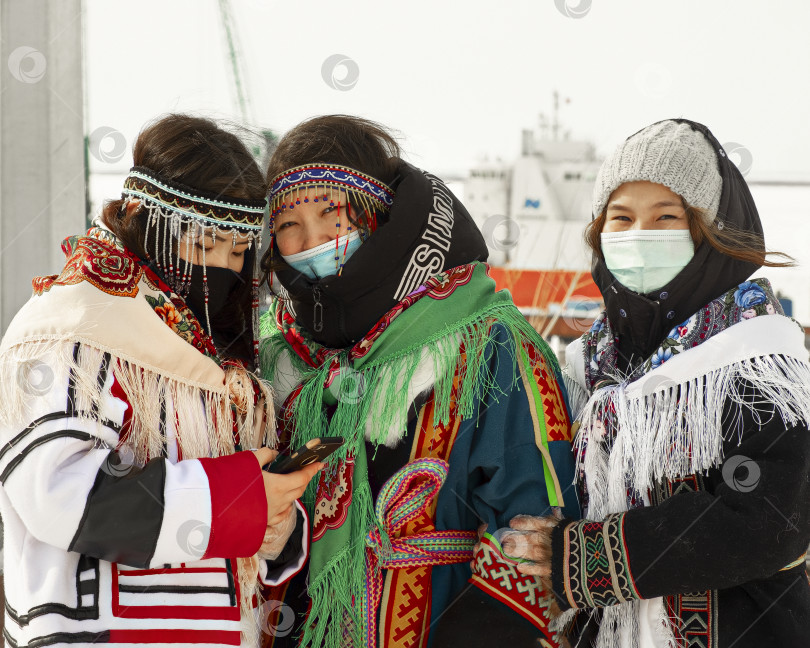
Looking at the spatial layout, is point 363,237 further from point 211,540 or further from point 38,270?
point 38,270

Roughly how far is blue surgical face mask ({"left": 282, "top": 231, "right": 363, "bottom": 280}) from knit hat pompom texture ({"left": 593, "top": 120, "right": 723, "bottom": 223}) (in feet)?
2.32

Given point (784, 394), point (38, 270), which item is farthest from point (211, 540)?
point (38, 270)

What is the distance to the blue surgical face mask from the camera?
2025 millimetres

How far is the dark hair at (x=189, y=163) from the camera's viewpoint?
1.79 metres

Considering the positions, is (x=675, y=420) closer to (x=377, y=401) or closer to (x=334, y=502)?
(x=377, y=401)

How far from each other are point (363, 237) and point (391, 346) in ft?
1.01

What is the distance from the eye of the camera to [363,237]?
80.6 inches

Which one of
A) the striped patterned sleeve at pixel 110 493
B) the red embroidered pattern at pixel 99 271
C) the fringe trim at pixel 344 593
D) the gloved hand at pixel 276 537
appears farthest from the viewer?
the fringe trim at pixel 344 593

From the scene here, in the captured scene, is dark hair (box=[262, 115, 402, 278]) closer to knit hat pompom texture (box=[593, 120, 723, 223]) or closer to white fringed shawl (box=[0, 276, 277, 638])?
white fringed shawl (box=[0, 276, 277, 638])

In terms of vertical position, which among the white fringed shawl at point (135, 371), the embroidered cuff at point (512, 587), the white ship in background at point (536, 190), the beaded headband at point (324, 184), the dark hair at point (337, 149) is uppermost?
the dark hair at point (337, 149)

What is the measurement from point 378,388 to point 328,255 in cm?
38

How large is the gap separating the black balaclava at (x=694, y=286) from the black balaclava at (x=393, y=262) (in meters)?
0.45

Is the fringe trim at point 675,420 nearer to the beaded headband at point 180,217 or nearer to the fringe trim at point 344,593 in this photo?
the fringe trim at point 344,593

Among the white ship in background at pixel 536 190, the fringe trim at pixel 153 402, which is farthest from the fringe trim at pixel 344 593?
the white ship in background at pixel 536 190
